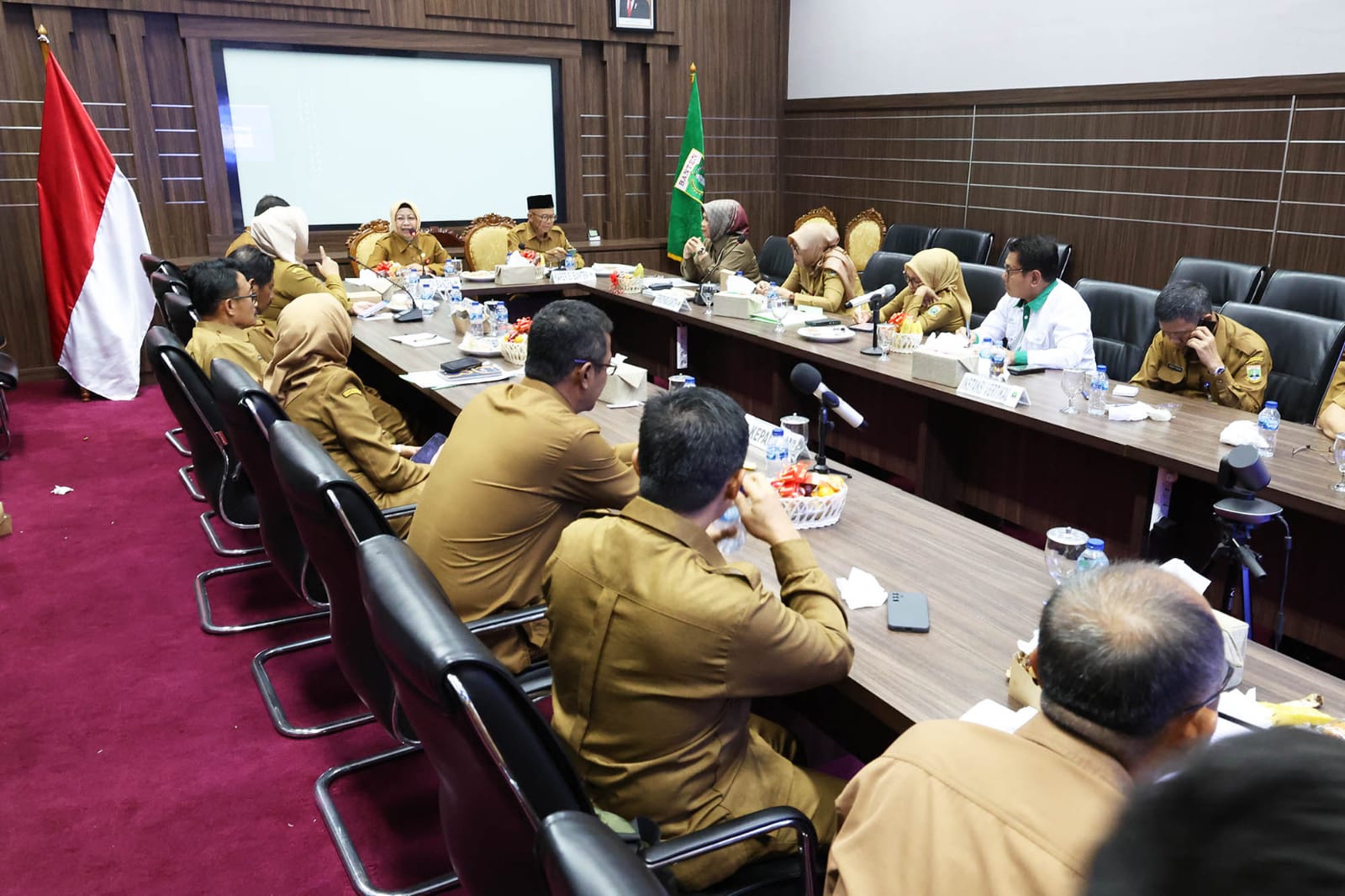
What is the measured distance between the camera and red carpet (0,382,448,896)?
206 cm

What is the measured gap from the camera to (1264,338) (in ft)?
11.2

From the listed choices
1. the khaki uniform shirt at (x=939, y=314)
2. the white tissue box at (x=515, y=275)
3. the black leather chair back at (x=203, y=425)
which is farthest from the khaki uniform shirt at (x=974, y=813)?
the white tissue box at (x=515, y=275)

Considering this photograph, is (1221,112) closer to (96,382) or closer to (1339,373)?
(1339,373)

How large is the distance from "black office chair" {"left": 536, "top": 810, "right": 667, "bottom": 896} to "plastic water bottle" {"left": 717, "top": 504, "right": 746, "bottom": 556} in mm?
1120

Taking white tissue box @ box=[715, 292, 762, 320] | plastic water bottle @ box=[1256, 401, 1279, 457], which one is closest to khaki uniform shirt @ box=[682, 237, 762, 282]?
white tissue box @ box=[715, 292, 762, 320]

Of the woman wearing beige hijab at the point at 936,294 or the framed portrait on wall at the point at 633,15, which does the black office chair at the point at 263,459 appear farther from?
the framed portrait on wall at the point at 633,15

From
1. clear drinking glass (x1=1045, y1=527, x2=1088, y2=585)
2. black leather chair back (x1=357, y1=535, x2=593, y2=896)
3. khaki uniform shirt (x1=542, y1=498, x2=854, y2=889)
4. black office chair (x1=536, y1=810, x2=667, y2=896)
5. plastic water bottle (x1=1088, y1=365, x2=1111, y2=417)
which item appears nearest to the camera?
black office chair (x1=536, y1=810, x2=667, y2=896)

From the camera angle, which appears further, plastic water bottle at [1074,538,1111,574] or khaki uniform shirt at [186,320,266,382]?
khaki uniform shirt at [186,320,266,382]

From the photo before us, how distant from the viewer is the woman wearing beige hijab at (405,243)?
6062mm

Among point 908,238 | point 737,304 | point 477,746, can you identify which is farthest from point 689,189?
point 477,746

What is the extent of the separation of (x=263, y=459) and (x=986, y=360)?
2.35 metres

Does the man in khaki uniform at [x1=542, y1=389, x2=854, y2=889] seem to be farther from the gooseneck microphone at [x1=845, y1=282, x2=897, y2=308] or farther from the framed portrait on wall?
the framed portrait on wall

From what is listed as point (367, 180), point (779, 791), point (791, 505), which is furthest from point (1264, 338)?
point (367, 180)

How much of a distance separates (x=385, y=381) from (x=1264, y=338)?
3754 millimetres
